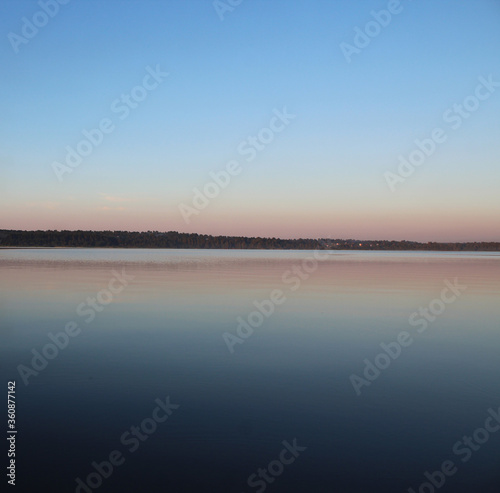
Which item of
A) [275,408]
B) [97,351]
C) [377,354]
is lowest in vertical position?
[97,351]

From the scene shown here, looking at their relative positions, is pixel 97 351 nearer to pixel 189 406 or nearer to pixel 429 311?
pixel 189 406

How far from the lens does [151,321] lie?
507 inches

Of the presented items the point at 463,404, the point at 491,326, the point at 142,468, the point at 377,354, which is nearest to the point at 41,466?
the point at 142,468

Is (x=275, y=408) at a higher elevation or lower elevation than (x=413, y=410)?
lower

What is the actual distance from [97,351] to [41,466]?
4.90 metres

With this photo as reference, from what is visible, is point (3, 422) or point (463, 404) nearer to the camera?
point (3, 422)

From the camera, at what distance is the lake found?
15.5 feet

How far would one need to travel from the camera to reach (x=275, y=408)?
251 inches

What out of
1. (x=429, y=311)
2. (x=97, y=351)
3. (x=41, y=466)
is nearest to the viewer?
(x=41, y=466)

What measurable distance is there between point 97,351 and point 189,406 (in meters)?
3.90

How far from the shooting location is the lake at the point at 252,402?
15.5 ft

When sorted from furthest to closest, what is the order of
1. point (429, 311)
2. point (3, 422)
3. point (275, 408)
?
point (429, 311)
point (275, 408)
point (3, 422)

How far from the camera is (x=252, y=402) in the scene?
21.7 ft

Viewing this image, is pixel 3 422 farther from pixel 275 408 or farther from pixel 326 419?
pixel 326 419
